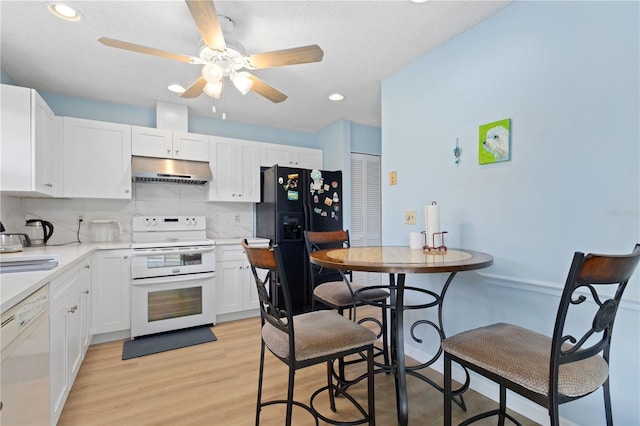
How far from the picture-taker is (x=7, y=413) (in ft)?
3.23

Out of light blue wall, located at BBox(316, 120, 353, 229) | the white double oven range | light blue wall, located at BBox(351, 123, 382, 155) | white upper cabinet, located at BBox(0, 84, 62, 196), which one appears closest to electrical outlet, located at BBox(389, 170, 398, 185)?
light blue wall, located at BBox(316, 120, 353, 229)

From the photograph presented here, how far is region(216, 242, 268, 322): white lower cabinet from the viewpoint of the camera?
339 cm

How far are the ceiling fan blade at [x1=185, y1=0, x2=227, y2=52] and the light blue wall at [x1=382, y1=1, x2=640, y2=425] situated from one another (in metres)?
1.64

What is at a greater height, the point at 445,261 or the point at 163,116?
the point at 163,116

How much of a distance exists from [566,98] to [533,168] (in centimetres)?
40

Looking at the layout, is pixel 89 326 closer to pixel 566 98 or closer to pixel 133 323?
pixel 133 323

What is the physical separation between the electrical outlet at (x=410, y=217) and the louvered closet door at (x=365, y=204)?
1559 mm

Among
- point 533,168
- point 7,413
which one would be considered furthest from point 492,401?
point 7,413

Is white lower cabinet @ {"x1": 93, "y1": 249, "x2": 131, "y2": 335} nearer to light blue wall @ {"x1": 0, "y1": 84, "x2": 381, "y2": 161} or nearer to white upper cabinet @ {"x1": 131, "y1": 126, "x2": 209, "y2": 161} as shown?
white upper cabinet @ {"x1": 131, "y1": 126, "x2": 209, "y2": 161}

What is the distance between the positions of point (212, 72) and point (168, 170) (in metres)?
1.68

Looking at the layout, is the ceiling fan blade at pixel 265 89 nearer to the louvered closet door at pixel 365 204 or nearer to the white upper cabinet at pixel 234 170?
the white upper cabinet at pixel 234 170

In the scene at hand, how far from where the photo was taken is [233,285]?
346cm

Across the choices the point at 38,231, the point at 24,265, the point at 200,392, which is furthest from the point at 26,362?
the point at 38,231

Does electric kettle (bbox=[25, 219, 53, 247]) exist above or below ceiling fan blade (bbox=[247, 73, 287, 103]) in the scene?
below
